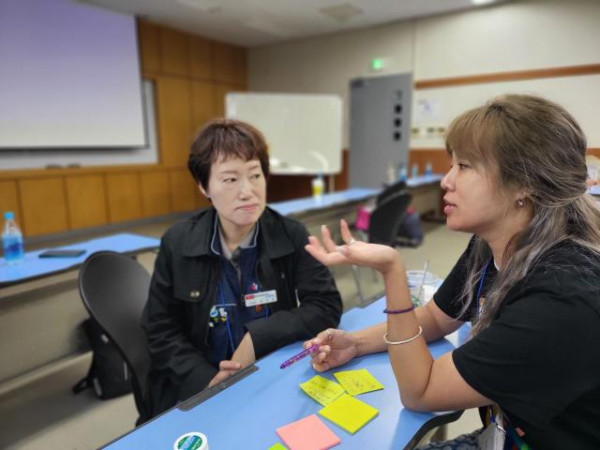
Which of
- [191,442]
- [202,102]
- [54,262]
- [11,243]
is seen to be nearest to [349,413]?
[191,442]

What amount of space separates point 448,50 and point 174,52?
418 centimetres

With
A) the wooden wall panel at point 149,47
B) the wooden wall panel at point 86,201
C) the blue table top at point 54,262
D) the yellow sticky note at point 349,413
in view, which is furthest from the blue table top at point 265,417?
the wooden wall panel at point 149,47

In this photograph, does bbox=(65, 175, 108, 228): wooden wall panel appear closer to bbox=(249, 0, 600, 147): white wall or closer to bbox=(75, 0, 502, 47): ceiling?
bbox=(75, 0, 502, 47): ceiling

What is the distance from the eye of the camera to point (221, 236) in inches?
51.2

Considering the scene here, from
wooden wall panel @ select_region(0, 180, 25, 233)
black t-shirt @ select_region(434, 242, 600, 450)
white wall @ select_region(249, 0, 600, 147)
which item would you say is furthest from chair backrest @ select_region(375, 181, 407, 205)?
wooden wall panel @ select_region(0, 180, 25, 233)

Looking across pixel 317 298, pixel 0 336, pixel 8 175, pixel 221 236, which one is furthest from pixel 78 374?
pixel 8 175

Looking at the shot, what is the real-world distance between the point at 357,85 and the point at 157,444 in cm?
656

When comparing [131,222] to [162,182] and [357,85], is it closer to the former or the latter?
[162,182]

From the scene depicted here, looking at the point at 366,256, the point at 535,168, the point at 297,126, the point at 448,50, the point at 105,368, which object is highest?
the point at 448,50

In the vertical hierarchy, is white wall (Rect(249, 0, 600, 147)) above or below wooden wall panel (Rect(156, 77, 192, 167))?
above

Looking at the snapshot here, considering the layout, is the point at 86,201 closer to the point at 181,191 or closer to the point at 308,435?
the point at 181,191

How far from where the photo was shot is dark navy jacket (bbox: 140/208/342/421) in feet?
3.87

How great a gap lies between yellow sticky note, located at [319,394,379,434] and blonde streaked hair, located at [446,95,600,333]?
12.5 inches

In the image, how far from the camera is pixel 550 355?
2.13ft
